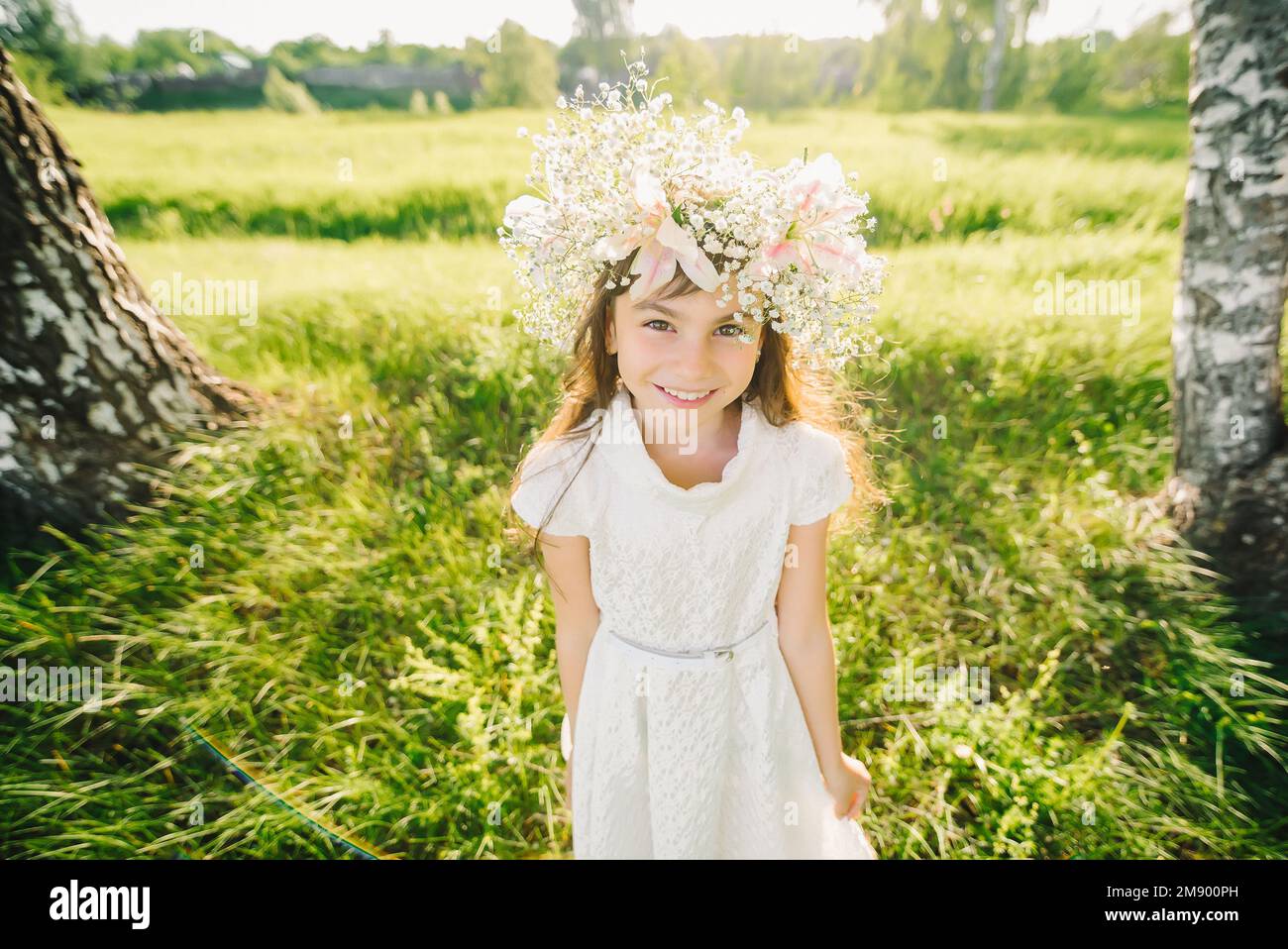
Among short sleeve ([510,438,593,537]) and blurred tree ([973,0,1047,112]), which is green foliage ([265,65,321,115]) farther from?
short sleeve ([510,438,593,537])

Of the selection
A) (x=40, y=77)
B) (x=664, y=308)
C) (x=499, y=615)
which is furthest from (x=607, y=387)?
(x=40, y=77)

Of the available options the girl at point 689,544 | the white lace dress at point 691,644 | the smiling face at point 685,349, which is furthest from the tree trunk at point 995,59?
the smiling face at point 685,349

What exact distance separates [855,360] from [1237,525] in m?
1.73

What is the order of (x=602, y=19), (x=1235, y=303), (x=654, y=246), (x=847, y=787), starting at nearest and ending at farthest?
(x=654, y=246) < (x=847, y=787) < (x=1235, y=303) < (x=602, y=19)

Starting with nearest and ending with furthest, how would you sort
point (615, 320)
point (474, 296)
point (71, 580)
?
point (615, 320) → point (71, 580) → point (474, 296)

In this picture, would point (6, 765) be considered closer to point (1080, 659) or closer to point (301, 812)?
point (301, 812)

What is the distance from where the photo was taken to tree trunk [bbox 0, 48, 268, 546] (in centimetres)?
242

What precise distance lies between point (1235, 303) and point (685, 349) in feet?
7.91

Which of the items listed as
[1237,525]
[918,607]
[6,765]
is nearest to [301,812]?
[6,765]

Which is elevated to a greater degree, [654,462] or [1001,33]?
[1001,33]

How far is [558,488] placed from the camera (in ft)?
4.87

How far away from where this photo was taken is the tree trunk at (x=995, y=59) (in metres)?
6.98

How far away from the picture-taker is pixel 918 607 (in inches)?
108

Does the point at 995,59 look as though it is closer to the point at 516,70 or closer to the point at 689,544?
the point at 516,70
